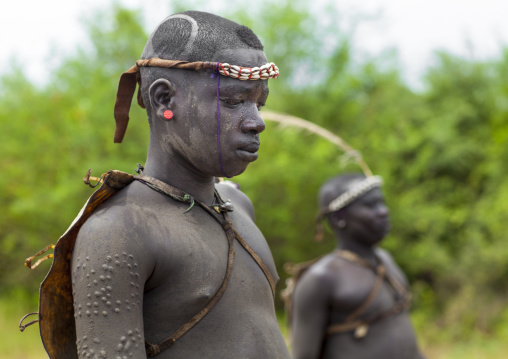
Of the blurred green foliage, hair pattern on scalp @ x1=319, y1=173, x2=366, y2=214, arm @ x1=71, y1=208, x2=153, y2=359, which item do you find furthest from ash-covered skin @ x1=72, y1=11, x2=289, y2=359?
the blurred green foliage

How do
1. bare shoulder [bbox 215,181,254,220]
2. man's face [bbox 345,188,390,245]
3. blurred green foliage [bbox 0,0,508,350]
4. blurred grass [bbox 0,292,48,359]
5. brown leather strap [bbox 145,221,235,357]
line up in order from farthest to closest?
blurred green foliage [bbox 0,0,508,350], blurred grass [bbox 0,292,48,359], man's face [bbox 345,188,390,245], bare shoulder [bbox 215,181,254,220], brown leather strap [bbox 145,221,235,357]

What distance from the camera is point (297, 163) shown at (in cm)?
1113

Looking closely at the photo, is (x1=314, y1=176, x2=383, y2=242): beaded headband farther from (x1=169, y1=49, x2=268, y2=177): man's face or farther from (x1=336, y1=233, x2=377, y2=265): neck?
(x1=169, y1=49, x2=268, y2=177): man's face

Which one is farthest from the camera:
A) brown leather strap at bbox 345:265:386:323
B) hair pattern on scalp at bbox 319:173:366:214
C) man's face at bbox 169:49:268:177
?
hair pattern on scalp at bbox 319:173:366:214

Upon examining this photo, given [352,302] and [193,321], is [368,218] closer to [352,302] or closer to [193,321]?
[352,302]

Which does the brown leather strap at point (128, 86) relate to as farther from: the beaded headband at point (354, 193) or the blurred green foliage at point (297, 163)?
the blurred green foliage at point (297, 163)

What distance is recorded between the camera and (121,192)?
6.73 ft

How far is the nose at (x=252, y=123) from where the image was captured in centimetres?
209

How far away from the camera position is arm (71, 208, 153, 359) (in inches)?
72.9

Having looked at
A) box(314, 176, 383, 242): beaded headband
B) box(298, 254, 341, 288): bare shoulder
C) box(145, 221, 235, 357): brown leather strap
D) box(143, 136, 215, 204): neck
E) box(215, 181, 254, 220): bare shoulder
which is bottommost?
box(298, 254, 341, 288): bare shoulder

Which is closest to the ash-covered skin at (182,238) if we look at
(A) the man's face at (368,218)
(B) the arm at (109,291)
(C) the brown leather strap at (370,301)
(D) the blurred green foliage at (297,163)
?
(B) the arm at (109,291)

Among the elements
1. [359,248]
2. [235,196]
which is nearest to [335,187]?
[359,248]

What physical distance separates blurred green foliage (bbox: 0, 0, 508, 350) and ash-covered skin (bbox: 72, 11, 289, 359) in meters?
8.18

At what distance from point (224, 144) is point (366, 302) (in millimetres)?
3232
